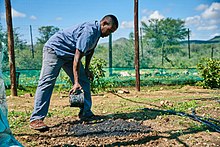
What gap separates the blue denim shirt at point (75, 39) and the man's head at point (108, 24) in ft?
0.18

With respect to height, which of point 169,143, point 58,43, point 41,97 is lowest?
point 169,143

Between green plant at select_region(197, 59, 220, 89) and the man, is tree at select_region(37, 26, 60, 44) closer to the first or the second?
green plant at select_region(197, 59, 220, 89)

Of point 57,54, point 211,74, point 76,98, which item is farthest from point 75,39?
point 211,74

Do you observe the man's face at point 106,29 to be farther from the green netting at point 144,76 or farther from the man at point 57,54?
the green netting at point 144,76

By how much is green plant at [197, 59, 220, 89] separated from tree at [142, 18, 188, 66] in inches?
172

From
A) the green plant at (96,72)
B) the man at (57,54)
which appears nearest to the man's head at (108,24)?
the man at (57,54)

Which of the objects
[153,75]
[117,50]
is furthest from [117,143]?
[117,50]

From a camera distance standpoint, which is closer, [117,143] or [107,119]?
[117,143]

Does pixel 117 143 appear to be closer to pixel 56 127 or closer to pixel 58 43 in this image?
pixel 56 127

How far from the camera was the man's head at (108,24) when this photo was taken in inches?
138

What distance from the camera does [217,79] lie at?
29.3 feet

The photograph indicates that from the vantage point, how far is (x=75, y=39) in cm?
364

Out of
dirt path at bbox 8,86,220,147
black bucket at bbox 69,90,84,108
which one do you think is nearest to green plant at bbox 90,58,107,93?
dirt path at bbox 8,86,220,147

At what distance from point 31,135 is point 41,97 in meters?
0.49
